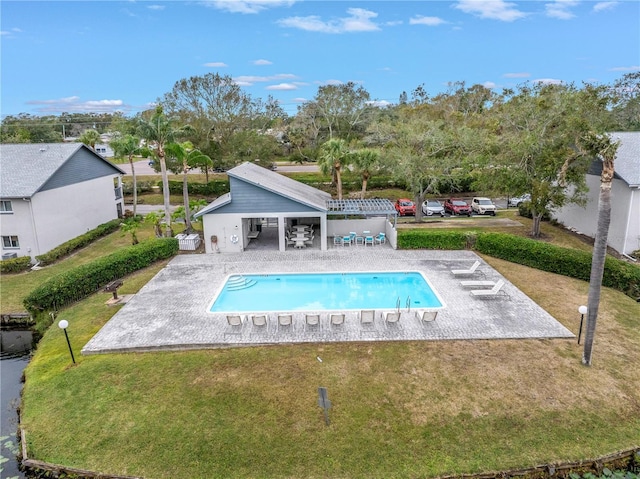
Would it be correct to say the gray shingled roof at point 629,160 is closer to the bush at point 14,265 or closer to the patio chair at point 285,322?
the patio chair at point 285,322

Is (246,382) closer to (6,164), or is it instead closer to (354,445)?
(354,445)

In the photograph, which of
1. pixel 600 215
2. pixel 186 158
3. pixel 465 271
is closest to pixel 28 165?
pixel 186 158

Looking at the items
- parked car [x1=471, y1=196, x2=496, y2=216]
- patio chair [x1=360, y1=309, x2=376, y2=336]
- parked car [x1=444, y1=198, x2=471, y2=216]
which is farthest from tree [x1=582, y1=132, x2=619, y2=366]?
parked car [x1=444, y1=198, x2=471, y2=216]

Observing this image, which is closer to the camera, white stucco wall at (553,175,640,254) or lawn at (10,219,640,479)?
lawn at (10,219,640,479)

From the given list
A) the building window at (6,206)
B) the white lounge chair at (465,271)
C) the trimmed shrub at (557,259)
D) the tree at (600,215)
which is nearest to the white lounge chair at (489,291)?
the white lounge chair at (465,271)

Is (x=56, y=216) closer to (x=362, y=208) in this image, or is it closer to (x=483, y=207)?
(x=362, y=208)

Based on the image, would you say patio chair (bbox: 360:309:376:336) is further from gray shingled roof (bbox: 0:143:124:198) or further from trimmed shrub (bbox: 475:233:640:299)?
gray shingled roof (bbox: 0:143:124:198)
